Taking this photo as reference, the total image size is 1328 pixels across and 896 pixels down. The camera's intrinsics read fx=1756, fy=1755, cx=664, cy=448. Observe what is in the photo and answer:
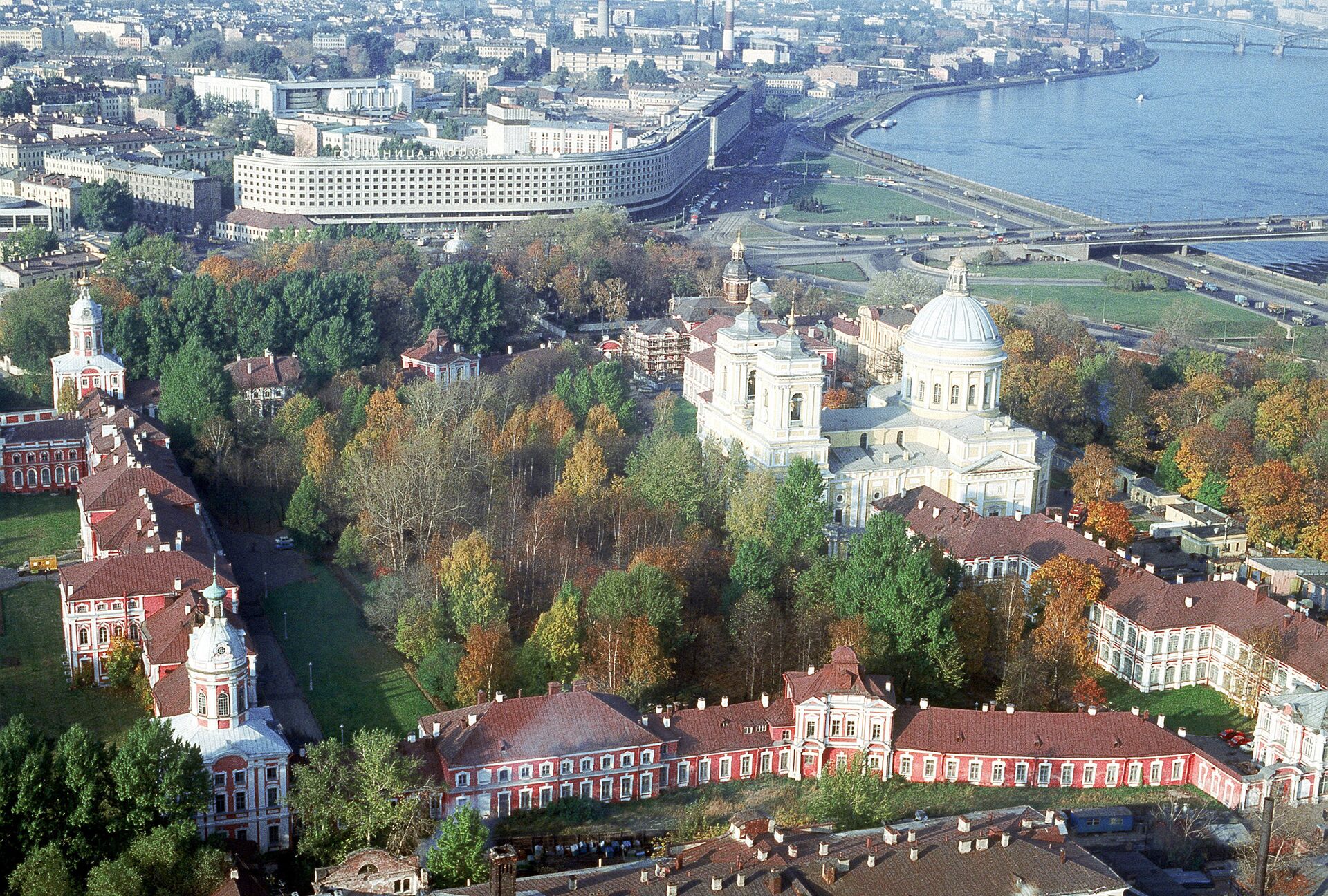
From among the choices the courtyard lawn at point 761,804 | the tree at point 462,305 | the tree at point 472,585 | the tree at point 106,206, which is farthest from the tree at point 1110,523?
the tree at point 106,206

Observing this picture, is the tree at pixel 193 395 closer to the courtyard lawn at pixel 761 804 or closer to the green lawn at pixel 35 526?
the green lawn at pixel 35 526

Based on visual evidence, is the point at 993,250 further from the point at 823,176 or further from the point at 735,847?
the point at 735,847

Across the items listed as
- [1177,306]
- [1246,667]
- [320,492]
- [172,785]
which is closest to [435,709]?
[172,785]

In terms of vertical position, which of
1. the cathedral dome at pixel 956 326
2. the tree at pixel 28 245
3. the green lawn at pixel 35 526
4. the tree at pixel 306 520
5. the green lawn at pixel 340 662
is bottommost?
the green lawn at pixel 35 526

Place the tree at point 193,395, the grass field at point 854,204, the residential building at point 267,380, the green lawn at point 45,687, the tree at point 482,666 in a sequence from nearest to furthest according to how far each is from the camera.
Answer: the green lawn at point 45,687
the tree at point 482,666
the tree at point 193,395
the residential building at point 267,380
the grass field at point 854,204

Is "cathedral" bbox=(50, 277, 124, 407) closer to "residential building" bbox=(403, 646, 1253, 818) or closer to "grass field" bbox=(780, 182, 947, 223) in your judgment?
"residential building" bbox=(403, 646, 1253, 818)

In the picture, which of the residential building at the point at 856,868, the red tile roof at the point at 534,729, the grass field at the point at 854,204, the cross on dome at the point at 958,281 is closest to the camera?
the residential building at the point at 856,868
